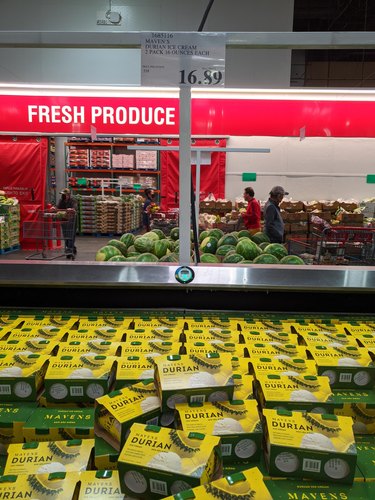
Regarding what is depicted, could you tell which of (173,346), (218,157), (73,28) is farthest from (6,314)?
(218,157)

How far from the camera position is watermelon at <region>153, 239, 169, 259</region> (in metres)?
3.50

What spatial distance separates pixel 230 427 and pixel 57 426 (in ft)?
1.65

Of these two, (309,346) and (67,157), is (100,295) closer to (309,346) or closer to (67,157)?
(309,346)

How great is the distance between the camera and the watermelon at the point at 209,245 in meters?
3.91

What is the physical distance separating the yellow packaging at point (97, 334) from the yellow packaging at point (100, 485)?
0.70 metres

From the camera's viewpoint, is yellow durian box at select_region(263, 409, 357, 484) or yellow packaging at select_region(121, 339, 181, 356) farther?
yellow packaging at select_region(121, 339, 181, 356)

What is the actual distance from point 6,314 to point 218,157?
27.3 feet

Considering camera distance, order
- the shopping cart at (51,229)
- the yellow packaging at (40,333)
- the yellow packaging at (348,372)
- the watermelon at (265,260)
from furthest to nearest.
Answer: the shopping cart at (51,229) < the watermelon at (265,260) < the yellow packaging at (40,333) < the yellow packaging at (348,372)

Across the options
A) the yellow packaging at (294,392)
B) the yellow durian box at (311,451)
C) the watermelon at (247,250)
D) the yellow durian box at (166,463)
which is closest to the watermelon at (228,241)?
the watermelon at (247,250)

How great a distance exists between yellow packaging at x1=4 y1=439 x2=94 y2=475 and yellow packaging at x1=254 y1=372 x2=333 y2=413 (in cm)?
53

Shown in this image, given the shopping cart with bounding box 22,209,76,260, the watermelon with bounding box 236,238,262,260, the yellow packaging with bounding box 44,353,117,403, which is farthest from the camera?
the shopping cart with bounding box 22,209,76,260

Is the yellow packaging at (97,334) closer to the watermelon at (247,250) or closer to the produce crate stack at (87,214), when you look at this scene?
the watermelon at (247,250)

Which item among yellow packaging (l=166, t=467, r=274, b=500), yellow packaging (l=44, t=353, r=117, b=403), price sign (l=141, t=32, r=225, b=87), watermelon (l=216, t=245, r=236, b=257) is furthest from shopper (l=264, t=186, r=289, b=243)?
yellow packaging (l=166, t=467, r=274, b=500)

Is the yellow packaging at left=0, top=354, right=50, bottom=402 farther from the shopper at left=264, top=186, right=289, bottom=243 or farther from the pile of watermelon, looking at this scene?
the shopper at left=264, top=186, right=289, bottom=243
